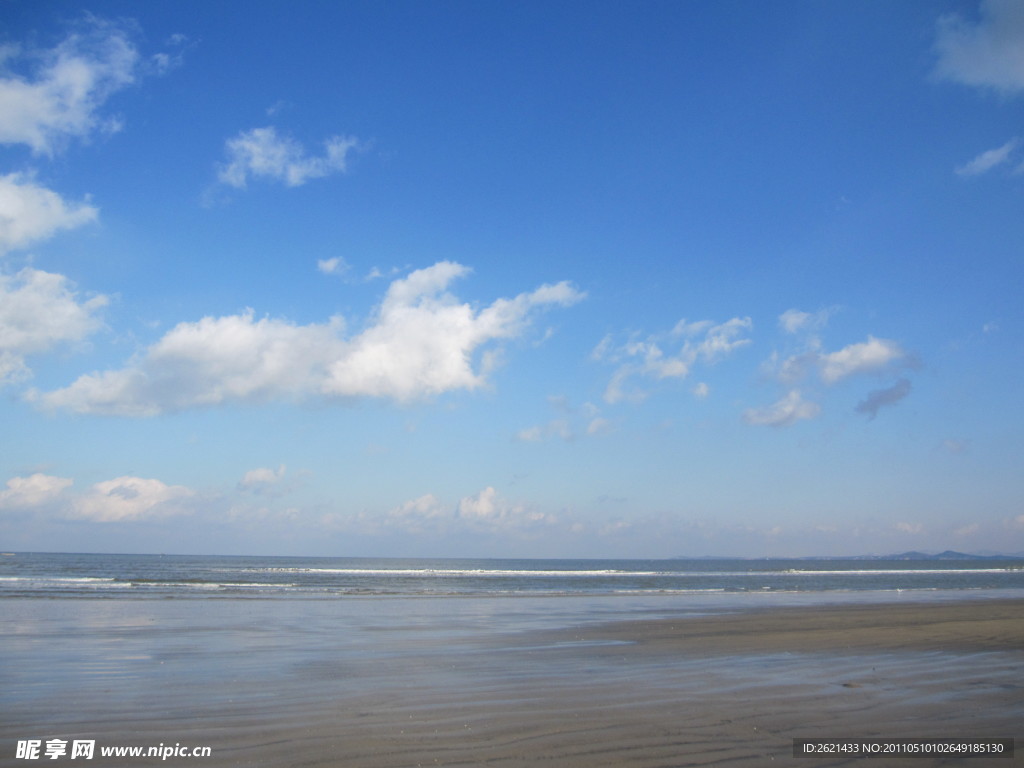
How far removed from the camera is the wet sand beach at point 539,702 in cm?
704

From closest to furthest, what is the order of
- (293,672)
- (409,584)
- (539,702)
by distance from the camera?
(539,702)
(293,672)
(409,584)

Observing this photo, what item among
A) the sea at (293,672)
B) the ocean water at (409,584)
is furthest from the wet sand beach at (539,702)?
the ocean water at (409,584)

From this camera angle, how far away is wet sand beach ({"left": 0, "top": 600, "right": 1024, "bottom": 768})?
277 inches

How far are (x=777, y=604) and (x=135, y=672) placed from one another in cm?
2808

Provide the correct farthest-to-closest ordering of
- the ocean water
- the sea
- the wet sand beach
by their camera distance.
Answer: the ocean water, the sea, the wet sand beach

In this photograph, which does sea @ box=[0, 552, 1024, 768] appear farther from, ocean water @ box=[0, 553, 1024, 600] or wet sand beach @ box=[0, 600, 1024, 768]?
ocean water @ box=[0, 553, 1024, 600]

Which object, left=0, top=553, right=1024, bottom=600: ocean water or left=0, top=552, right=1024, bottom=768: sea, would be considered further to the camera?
left=0, top=553, right=1024, bottom=600: ocean water

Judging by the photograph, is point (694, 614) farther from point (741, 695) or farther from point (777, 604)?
point (741, 695)

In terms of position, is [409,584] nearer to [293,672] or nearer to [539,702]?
[293,672]

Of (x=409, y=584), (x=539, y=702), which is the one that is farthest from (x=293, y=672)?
(x=409, y=584)

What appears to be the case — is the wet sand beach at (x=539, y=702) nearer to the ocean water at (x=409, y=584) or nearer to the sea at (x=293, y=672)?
the sea at (x=293, y=672)

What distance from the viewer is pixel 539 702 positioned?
9.23 meters

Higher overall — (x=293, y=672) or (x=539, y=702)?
(x=539, y=702)

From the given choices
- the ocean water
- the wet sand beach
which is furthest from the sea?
the ocean water
